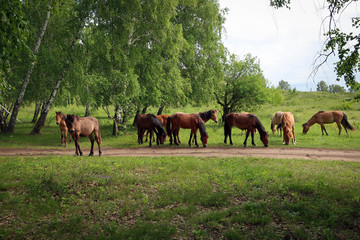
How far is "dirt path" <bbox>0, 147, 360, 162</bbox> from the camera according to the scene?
14086 mm

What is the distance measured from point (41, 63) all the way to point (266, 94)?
23.8 meters

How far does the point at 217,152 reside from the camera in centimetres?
1501

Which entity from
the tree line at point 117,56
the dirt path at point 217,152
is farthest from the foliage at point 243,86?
the dirt path at point 217,152

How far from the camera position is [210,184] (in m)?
8.87

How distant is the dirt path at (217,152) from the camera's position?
1409 centimetres

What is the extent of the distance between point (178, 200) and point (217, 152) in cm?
756

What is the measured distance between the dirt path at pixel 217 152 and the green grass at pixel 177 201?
3.11m

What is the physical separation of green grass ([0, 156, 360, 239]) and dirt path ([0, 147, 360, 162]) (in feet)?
10.2

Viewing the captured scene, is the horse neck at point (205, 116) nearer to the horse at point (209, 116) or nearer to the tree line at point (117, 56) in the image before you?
the horse at point (209, 116)

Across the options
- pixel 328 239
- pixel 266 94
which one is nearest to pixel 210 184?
Answer: pixel 328 239

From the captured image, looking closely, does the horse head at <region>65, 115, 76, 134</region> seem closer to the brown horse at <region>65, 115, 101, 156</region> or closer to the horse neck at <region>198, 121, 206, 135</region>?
the brown horse at <region>65, 115, 101, 156</region>

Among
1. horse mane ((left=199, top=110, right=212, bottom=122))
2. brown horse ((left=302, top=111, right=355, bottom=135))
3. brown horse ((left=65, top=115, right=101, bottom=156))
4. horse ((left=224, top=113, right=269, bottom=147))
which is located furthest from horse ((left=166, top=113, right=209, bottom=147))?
brown horse ((left=302, top=111, right=355, bottom=135))

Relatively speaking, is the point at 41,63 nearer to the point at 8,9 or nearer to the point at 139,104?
the point at 139,104

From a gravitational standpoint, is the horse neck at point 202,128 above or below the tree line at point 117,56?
below
